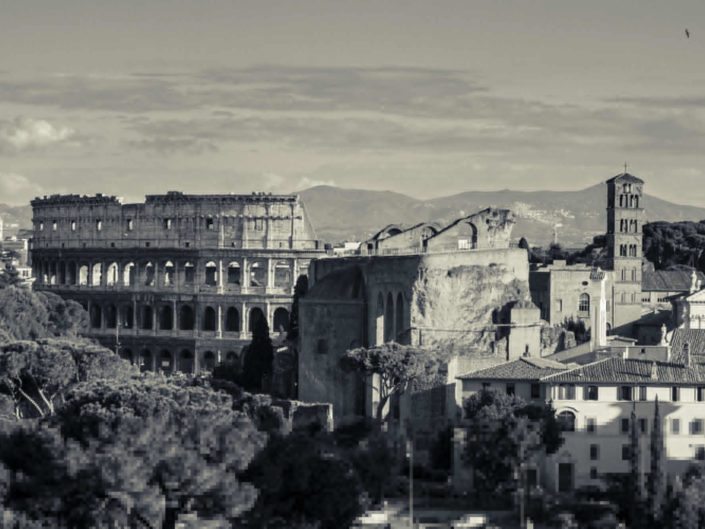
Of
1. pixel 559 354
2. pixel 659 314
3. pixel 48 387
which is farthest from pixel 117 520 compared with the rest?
pixel 659 314

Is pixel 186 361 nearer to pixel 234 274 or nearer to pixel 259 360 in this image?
pixel 234 274

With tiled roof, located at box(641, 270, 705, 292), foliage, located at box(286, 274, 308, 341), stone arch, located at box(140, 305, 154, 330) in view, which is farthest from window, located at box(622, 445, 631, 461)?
stone arch, located at box(140, 305, 154, 330)

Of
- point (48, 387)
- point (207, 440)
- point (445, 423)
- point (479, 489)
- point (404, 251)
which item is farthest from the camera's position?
point (404, 251)

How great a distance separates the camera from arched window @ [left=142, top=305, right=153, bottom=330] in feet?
475

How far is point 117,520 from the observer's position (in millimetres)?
54688

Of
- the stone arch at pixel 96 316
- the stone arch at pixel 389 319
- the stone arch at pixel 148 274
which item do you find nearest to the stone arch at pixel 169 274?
the stone arch at pixel 148 274

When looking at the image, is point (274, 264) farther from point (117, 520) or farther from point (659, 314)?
point (117, 520)

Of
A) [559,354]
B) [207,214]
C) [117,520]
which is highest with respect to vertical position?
[207,214]

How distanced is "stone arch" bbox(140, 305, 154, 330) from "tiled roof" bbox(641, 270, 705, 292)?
37100 mm

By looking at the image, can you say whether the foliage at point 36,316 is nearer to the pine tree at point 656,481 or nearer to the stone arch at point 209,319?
the stone arch at point 209,319

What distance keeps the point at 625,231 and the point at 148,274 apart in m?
→ 39.9

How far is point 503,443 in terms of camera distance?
68.8 metres

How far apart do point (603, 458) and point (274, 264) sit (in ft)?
240

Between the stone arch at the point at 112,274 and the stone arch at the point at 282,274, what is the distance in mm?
13602
